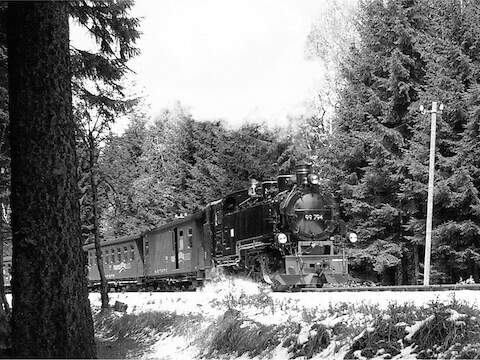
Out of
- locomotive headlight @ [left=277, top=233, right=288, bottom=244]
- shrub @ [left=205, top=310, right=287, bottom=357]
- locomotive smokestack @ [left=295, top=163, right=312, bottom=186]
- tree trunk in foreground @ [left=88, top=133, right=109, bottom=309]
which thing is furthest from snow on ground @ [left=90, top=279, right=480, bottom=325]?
locomotive smokestack @ [left=295, top=163, right=312, bottom=186]

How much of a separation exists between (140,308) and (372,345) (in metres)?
10.5

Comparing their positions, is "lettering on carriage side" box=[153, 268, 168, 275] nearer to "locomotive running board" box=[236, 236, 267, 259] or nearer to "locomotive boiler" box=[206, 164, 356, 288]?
"locomotive boiler" box=[206, 164, 356, 288]

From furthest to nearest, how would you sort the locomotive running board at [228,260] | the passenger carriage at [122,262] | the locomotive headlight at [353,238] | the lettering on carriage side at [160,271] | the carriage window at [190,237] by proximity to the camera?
the passenger carriage at [122,262] < the lettering on carriage side at [160,271] < the carriage window at [190,237] < the locomotive running board at [228,260] < the locomotive headlight at [353,238]

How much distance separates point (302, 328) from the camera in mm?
8094

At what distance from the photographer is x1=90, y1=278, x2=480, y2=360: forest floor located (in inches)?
253

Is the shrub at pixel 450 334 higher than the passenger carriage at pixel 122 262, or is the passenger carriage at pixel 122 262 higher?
the passenger carriage at pixel 122 262

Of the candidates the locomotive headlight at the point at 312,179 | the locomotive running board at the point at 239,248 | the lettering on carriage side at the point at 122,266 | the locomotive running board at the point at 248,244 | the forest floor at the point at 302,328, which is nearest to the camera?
the forest floor at the point at 302,328

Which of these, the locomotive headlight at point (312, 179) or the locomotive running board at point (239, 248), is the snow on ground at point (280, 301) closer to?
the locomotive running board at point (239, 248)

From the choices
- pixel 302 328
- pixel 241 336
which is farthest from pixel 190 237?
pixel 302 328

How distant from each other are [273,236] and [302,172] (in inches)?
79.9

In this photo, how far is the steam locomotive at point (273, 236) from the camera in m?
17.2

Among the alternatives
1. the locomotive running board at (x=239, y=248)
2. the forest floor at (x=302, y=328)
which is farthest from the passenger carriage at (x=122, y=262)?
the forest floor at (x=302, y=328)

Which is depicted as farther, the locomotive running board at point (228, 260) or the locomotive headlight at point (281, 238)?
the locomotive running board at point (228, 260)

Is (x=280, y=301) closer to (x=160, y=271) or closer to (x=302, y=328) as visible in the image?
(x=302, y=328)
